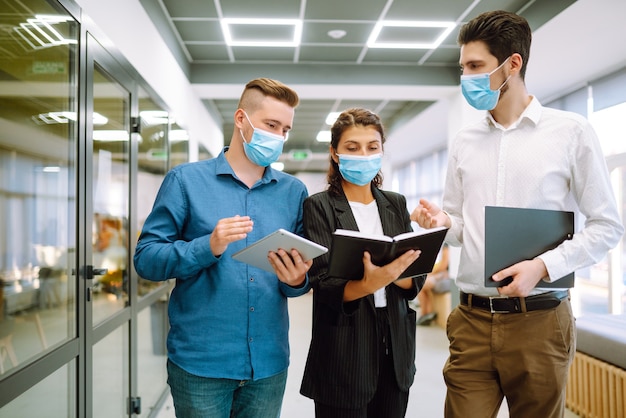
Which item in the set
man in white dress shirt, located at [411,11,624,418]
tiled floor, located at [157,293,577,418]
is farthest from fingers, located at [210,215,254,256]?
tiled floor, located at [157,293,577,418]

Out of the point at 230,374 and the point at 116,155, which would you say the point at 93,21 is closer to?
the point at 116,155

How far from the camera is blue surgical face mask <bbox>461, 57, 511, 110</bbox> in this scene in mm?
1561

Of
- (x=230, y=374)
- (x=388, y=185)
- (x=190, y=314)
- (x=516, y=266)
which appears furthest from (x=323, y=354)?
(x=388, y=185)

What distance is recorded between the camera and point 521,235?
4.66 ft

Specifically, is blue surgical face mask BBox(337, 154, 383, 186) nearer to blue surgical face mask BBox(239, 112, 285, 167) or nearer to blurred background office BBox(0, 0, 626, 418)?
blue surgical face mask BBox(239, 112, 285, 167)

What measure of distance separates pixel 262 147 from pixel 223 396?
30.6 inches

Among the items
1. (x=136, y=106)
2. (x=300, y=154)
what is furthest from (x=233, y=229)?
(x=300, y=154)

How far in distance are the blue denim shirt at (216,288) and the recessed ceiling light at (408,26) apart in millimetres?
3332

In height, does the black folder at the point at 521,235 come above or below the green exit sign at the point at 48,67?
below

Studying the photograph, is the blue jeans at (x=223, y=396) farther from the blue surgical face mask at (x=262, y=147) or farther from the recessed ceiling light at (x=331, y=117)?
the recessed ceiling light at (x=331, y=117)

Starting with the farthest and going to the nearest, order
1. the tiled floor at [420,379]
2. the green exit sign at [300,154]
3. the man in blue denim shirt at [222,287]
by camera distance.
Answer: the green exit sign at [300,154]
the tiled floor at [420,379]
the man in blue denim shirt at [222,287]

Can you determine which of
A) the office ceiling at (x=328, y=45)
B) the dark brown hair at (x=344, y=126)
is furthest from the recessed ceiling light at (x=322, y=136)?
the dark brown hair at (x=344, y=126)

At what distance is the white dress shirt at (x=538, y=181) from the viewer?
144 centimetres

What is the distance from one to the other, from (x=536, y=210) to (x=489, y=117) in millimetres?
389
